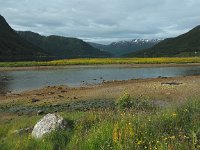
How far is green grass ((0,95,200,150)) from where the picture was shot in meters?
8.80

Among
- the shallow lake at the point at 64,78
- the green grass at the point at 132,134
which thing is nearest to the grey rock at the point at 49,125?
the green grass at the point at 132,134

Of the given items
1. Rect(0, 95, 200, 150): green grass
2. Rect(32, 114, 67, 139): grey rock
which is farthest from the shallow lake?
Rect(0, 95, 200, 150): green grass

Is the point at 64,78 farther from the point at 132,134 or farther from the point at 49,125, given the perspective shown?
the point at 132,134

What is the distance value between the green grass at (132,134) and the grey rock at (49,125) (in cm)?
33

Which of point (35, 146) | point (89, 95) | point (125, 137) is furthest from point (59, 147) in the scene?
point (89, 95)

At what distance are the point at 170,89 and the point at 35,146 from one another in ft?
74.4

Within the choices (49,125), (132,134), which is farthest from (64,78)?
(132,134)

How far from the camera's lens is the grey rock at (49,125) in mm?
11912

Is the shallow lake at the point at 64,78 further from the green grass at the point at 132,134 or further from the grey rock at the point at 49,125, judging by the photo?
the green grass at the point at 132,134

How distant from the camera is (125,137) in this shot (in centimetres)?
914

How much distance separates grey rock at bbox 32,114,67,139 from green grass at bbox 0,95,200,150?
0.33 m

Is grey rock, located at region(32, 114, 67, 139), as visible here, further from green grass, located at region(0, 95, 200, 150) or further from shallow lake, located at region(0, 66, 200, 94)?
shallow lake, located at region(0, 66, 200, 94)

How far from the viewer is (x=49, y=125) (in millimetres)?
12148

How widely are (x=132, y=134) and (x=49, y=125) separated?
3728 mm
